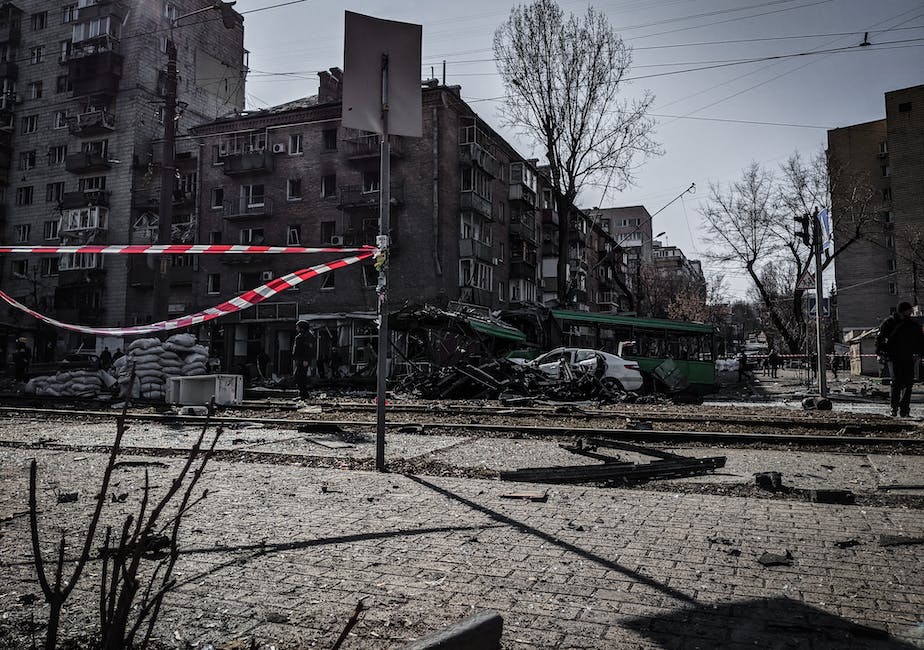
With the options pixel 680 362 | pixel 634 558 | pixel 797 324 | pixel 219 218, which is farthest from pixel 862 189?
pixel 634 558

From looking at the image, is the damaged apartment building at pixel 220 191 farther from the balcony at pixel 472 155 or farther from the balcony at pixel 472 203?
the balcony at pixel 472 203

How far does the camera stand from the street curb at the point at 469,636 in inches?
78.6

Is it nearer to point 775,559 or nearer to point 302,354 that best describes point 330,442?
point 775,559

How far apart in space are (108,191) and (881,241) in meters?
71.7

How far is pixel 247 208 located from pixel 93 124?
14439 millimetres

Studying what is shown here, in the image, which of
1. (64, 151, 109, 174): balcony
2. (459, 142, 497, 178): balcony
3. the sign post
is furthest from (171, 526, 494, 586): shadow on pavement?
(64, 151, 109, 174): balcony

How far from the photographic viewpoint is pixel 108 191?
1812 inches

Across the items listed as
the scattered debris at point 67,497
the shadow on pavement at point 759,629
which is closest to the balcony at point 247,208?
the scattered debris at point 67,497

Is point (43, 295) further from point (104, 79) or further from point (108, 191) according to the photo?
point (104, 79)

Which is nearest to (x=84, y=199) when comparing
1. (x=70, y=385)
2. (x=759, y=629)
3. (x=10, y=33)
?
(x=10, y=33)

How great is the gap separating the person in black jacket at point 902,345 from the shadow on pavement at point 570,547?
34.3 feet

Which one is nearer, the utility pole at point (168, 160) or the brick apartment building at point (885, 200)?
the utility pole at point (168, 160)

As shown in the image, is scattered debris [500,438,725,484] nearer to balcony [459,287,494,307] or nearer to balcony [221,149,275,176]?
balcony [459,287,494,307]

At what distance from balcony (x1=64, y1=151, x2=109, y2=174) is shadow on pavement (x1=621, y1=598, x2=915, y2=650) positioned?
51.9 m
